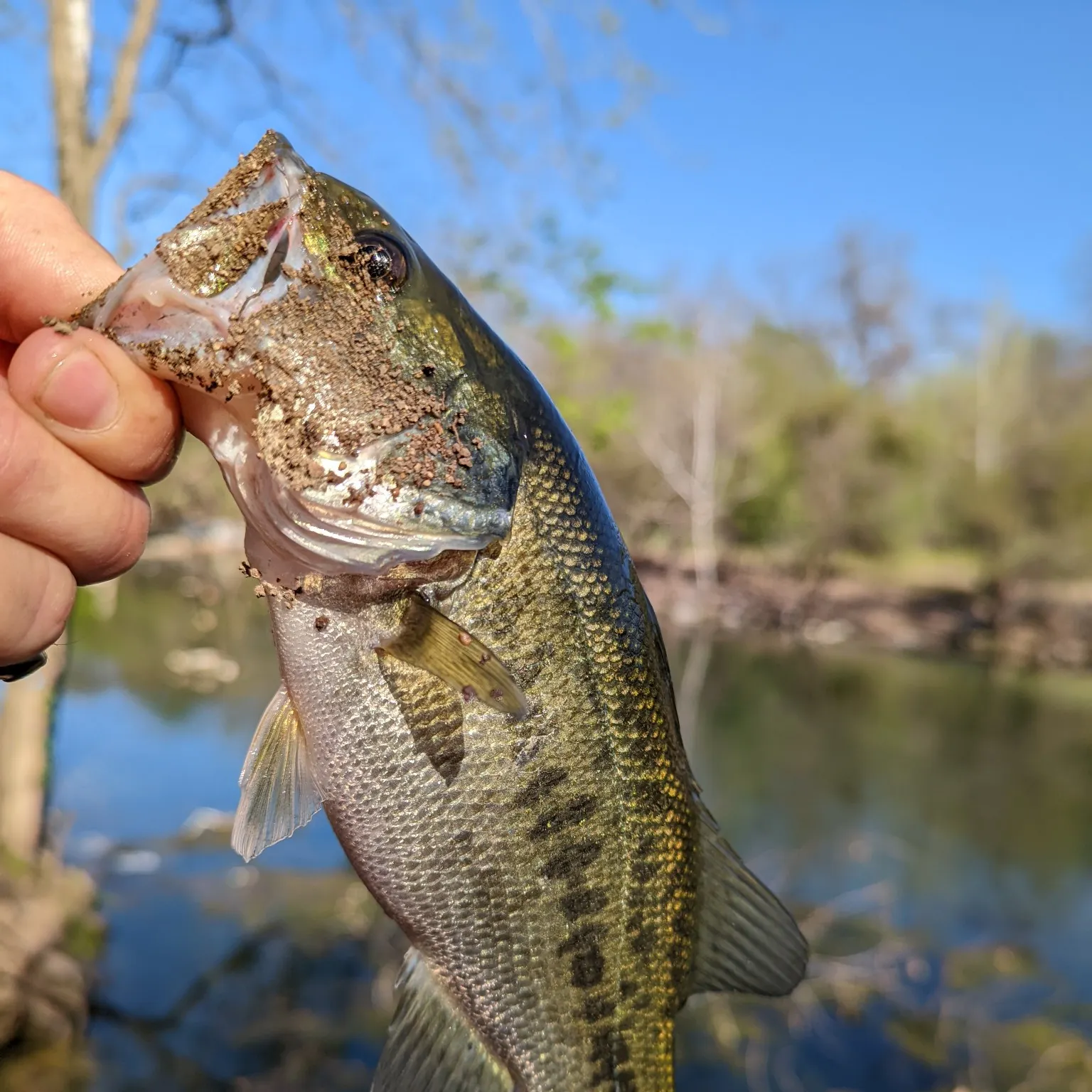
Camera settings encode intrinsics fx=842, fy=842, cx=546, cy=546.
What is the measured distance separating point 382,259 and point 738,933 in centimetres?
158

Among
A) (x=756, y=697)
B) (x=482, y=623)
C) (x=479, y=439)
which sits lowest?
(x=482, y=623)

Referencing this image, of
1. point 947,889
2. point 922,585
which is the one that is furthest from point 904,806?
point 922,585

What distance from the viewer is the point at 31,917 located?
6082 mm

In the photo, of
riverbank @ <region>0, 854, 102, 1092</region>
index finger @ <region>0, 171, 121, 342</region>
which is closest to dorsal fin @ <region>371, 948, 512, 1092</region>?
index finger @ <region>0, 171, 121, 342</region>

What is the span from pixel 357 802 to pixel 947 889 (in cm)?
1054

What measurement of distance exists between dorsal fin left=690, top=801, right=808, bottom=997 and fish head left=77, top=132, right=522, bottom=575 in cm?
93

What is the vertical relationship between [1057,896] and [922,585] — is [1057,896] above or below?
below

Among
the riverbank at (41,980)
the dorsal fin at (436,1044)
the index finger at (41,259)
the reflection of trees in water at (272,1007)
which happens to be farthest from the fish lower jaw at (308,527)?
the reflection of trees in water at (272,1007)

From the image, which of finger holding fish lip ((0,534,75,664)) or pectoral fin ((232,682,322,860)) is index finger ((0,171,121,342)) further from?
pectoral fin ((232,682,322,860))

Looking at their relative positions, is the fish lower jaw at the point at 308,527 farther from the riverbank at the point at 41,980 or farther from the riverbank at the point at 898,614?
the riverbank at the point at 898,614

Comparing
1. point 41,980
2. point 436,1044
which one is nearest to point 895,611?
point 41,980

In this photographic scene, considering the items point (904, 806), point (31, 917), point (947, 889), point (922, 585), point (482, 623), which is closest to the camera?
point (482, 623)

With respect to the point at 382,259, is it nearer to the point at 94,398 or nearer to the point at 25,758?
the point at 94,398

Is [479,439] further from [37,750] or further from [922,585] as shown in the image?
[922,585]
